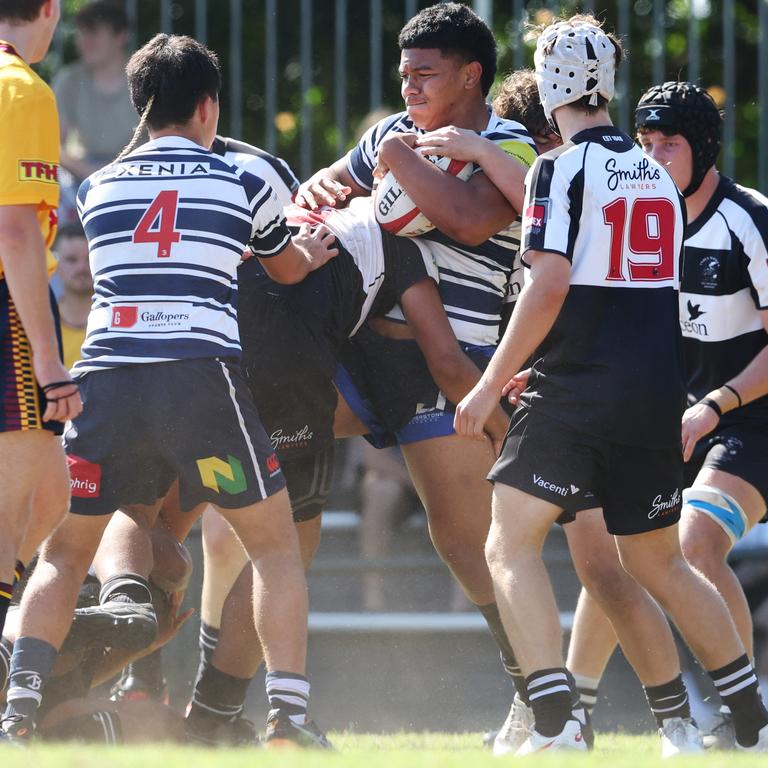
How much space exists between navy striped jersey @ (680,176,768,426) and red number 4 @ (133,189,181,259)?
1945mm

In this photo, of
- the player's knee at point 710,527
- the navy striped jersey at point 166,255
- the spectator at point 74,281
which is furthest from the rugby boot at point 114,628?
the spectator at point 74,281


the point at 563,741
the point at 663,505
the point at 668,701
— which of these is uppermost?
the point at 663,505

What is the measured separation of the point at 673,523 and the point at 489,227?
1.10 metres

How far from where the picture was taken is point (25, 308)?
3.96m

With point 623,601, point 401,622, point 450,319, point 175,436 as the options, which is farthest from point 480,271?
point 401,622

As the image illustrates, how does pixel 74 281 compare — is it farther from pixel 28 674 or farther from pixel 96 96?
pixel 28 674

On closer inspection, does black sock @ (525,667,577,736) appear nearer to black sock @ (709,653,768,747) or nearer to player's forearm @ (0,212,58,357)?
black sock @ (709,653,768,747)

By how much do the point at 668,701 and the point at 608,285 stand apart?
1371 mm

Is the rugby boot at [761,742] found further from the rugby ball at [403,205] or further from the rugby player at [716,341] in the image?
the rugby ball at [403,205]

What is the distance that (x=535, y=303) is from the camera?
409 cm

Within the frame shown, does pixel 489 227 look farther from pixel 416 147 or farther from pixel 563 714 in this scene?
pixel 563 714

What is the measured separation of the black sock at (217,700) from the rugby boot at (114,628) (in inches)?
21.3

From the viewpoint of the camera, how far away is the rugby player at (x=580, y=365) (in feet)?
13.5

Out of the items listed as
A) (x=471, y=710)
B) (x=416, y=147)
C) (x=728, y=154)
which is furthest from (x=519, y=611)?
(x=728, y=154)
